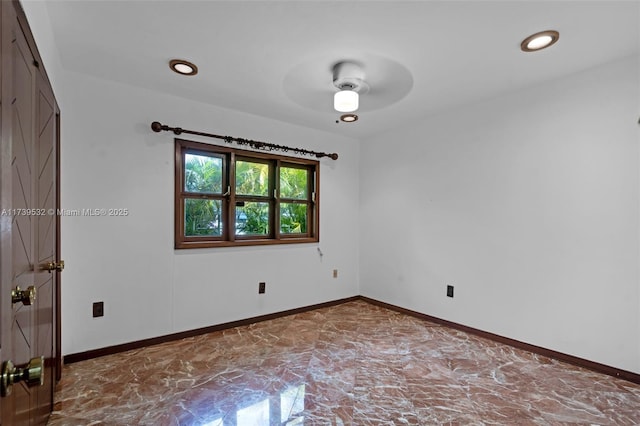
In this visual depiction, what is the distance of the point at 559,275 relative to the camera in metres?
2.54

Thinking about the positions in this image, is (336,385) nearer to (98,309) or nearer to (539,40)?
(98,309)

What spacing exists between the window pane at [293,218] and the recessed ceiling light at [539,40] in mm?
2671

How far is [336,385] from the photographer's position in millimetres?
2139

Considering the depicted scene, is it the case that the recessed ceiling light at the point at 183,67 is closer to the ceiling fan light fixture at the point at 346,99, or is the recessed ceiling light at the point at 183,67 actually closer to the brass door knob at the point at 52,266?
the ceiling fan light fixture at the point at 346,99

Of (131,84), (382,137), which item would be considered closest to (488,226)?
(382,137)

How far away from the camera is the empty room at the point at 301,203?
176cm

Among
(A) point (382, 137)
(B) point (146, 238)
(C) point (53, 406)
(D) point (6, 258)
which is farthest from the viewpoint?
(A) point (382, 137)

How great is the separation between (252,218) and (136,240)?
1181 millimetres

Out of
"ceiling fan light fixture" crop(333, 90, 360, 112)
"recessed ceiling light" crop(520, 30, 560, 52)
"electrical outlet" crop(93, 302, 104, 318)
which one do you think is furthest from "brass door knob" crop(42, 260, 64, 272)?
"recessed ceiling light" crop(520, 30, 560, 52)

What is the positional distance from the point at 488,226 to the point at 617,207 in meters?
0.92

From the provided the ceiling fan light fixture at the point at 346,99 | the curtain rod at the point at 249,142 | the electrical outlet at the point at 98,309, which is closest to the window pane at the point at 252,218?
the curtain rod at the point at 249,142

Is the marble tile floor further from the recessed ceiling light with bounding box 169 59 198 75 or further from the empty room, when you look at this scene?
the recessed ceiling light with bounding box 169 59 198 75

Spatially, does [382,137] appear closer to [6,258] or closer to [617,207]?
[617,207]

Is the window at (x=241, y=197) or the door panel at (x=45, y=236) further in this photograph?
the window at (x=241, y=197)
